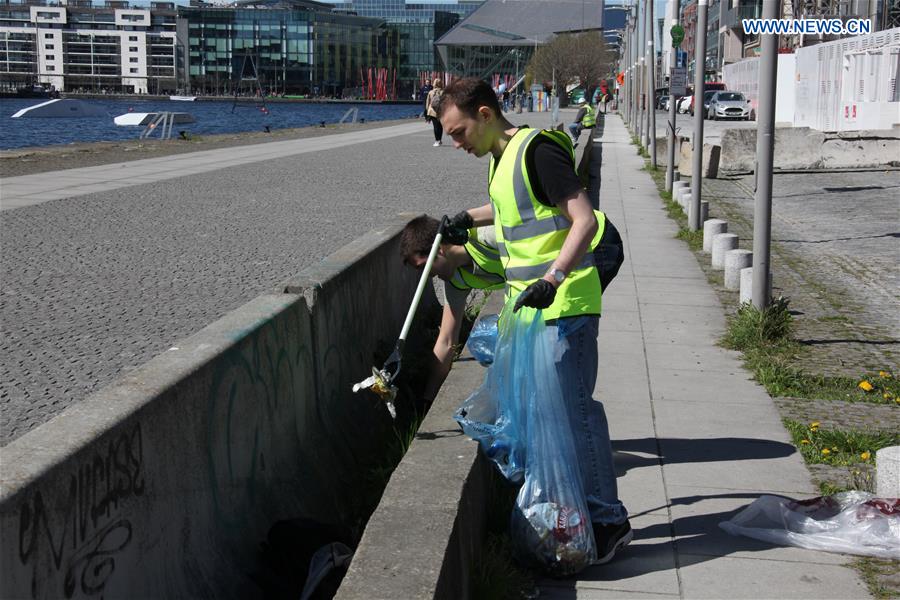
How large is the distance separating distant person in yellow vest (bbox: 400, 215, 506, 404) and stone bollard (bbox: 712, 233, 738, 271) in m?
5.76

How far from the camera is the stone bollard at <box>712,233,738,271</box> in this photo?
1159 cm

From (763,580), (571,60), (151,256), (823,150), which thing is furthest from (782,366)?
(571,60)

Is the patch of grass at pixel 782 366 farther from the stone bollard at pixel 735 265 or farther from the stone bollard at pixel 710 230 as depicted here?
the stone bollard at pixel 710 230

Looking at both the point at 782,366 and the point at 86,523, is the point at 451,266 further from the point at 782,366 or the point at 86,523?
the point at 86,523

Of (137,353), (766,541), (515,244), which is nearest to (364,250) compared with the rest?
(137,353)

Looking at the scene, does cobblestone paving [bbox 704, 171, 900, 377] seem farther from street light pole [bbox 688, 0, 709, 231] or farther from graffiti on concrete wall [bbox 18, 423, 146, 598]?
graffiti on concrete wall [bbox 18, 423, 146, 598]

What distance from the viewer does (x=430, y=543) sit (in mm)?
3516

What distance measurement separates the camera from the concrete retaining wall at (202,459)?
2.96 meters

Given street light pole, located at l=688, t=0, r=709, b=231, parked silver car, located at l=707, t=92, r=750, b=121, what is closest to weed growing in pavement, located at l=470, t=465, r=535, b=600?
street light pole, located at l=688, t=0, r=709, b=231

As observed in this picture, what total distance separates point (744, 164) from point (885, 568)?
2263 cm

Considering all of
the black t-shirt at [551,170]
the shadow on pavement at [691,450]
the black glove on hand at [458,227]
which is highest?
the black t-shirt at [551,170]

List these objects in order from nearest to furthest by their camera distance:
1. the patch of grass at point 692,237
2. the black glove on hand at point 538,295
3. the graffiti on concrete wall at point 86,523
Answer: the graffiti on concrete wall at point 86,523, the black glove on hand at point 538,295, the patch of grass at point 692,237

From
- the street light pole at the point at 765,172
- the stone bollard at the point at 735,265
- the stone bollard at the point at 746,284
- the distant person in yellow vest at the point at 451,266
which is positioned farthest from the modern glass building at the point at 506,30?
the distant person in yellow vest at the point at 451,266

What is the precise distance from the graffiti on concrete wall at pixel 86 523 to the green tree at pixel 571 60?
3922 inches
